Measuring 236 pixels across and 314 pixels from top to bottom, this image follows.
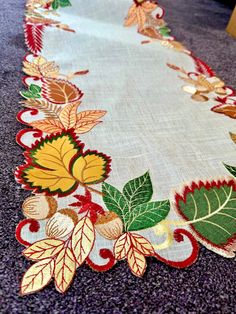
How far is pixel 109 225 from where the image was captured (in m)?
0.43

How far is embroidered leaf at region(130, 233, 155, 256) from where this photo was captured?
0.41 metres

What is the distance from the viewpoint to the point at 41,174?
1.56ft

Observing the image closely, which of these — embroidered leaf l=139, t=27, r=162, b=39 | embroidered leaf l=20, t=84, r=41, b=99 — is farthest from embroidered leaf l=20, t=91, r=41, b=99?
embroidered leaf l=139, t=27, r=162, b=39

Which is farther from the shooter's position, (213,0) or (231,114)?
(213,0)

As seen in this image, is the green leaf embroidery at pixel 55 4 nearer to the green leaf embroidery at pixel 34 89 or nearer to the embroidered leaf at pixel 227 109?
the green leaf embroidery at pixel 34 89

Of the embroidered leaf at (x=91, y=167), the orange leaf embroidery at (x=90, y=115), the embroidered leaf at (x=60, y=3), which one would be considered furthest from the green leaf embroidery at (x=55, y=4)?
the embroidered leaf at (x=91, y=167)

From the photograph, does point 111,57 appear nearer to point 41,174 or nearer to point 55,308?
point 41,174

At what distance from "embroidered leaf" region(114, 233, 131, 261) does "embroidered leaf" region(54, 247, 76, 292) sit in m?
0.05

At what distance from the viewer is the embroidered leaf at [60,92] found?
64 cm

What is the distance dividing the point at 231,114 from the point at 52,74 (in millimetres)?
391

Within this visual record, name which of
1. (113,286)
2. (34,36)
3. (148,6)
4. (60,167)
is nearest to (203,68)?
(148,6)

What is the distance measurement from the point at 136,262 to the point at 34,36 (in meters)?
0.67

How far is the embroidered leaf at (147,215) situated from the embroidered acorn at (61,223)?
7 cm

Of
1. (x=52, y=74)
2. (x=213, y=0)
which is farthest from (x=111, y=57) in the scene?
(x=213, y=0)
